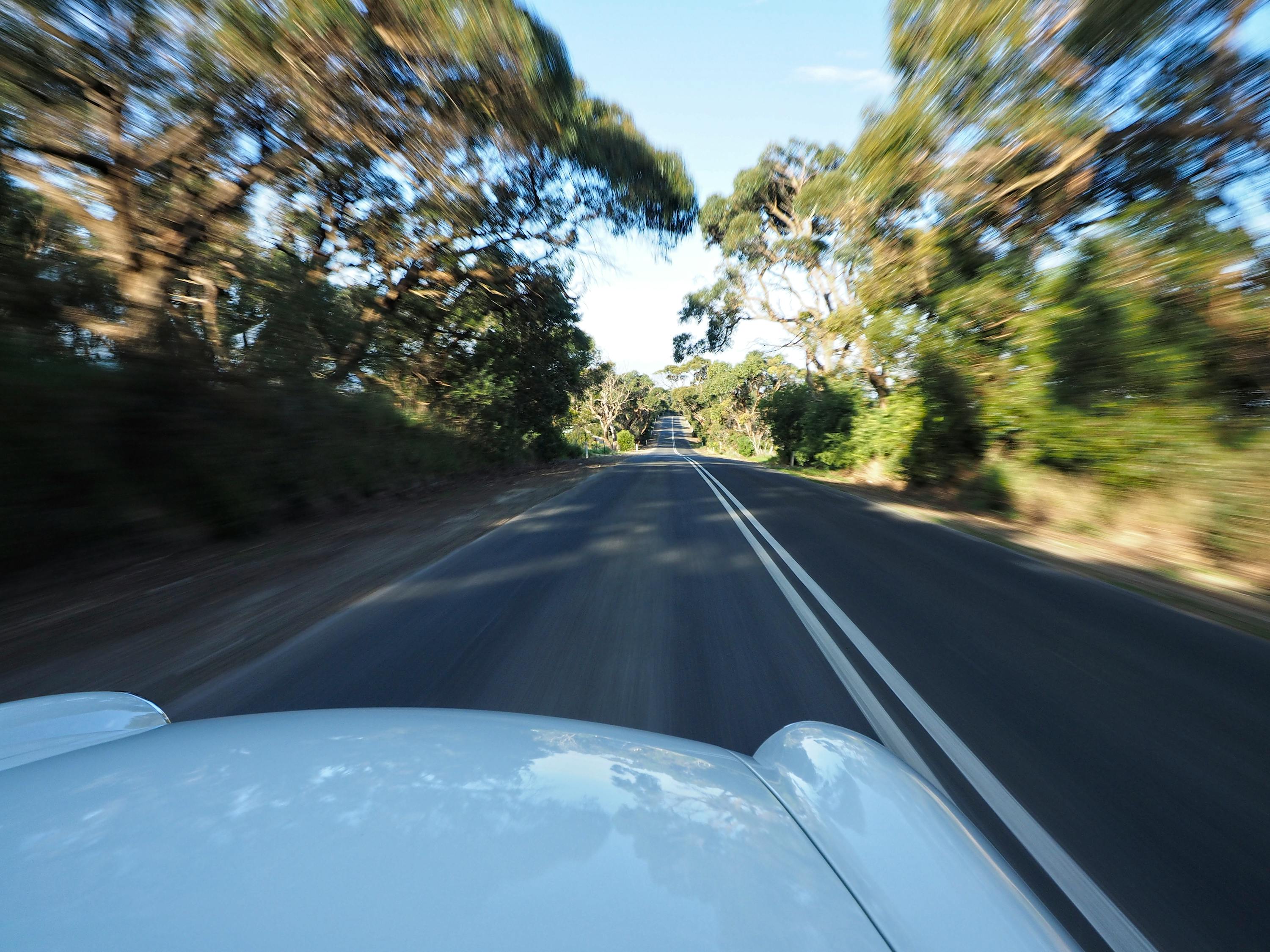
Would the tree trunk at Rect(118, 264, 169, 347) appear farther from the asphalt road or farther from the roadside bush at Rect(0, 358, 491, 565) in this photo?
the asphalt road

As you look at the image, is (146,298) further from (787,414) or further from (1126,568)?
(787,414)

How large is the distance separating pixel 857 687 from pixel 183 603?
567cm

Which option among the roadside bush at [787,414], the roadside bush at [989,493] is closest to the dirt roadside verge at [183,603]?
the roadside bush at [989,493]

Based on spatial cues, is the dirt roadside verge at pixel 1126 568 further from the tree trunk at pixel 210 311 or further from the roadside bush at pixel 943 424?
the tree trunk at pixel 210 311

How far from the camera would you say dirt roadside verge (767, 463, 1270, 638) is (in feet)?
17.6

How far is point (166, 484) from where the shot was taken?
280 inches

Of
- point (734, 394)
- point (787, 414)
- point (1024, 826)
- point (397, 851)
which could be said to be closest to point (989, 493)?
point (1024, 826)

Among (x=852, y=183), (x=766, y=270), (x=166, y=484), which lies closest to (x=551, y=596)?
(x=166, y=484)

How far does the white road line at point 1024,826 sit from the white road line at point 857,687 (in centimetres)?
5

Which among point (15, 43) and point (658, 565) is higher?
point (15, 43)

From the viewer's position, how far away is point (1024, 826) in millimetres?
2301

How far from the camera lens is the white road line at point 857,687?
9.12ft

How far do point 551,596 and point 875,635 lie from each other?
2734 mm

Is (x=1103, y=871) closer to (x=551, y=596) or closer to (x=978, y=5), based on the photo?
(x=551, y=596)
